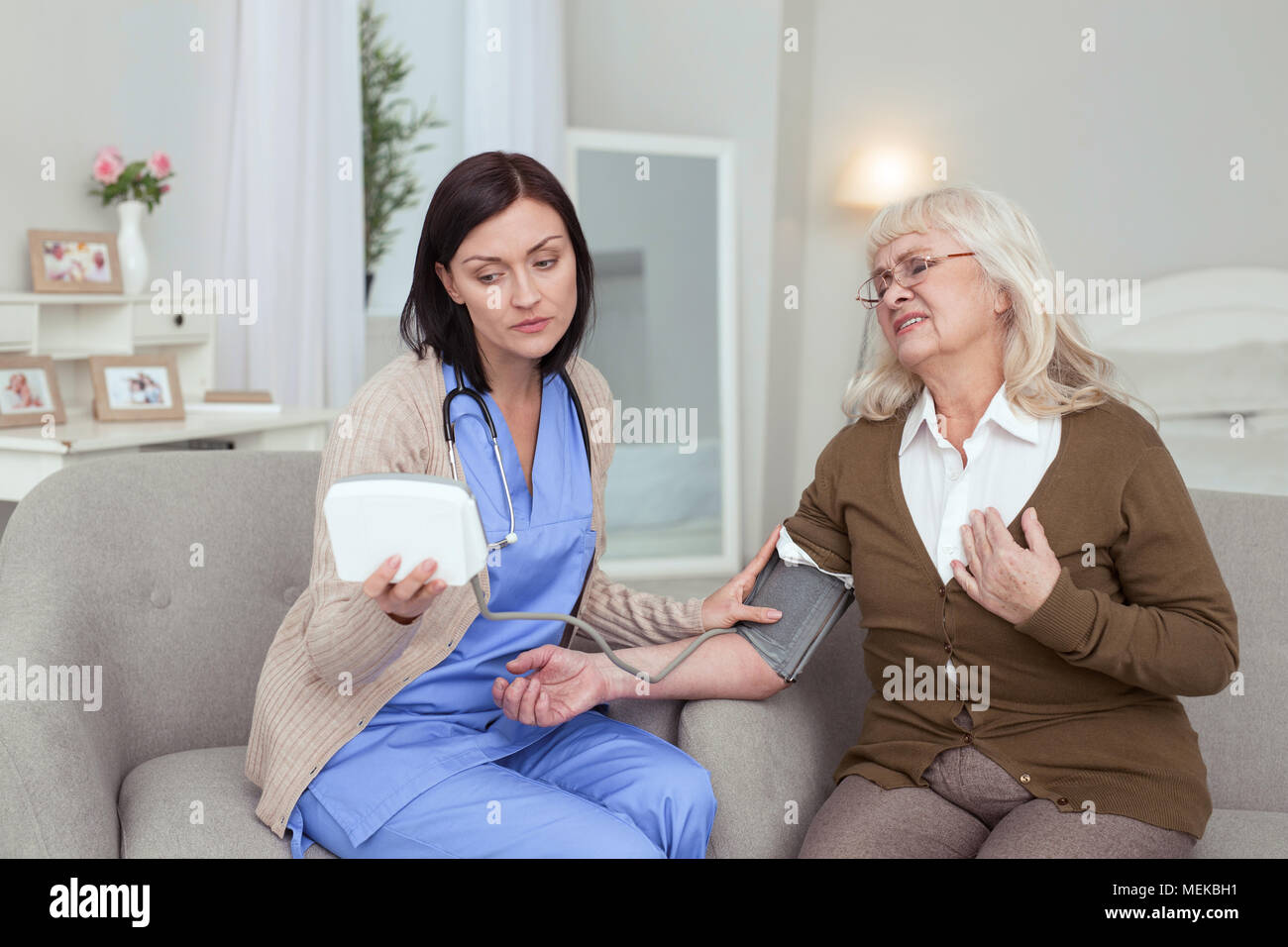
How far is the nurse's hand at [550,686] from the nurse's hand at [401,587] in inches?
10.2

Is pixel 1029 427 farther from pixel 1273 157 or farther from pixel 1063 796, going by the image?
pixel 1273 157

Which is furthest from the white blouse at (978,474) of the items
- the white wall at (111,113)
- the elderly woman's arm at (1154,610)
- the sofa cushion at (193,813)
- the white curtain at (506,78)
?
the white curtain at (506,78)

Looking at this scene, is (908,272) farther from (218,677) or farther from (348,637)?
(218,677)

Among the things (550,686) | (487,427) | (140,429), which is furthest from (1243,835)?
(140,429)

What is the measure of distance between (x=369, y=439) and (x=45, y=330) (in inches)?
76.7

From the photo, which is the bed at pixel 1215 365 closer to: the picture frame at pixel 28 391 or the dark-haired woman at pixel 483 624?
the dark-haired woman at pixel 483 624

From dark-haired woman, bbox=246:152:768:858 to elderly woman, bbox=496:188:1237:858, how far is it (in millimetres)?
67

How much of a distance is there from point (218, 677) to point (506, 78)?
293 cm

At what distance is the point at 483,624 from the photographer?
56.2 inches

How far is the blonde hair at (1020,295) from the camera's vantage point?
4.74 ft

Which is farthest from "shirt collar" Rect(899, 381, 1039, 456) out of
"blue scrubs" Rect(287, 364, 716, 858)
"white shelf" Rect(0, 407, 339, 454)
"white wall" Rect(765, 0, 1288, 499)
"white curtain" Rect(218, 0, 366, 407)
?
"white wall" Rect(765, 0, 1288, 499)

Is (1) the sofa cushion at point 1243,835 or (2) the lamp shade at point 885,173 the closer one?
(1) the sofa cushion at point 1243,835

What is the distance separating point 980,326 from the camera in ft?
4.83

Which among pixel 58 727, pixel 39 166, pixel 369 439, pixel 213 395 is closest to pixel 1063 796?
pixel 369 439
